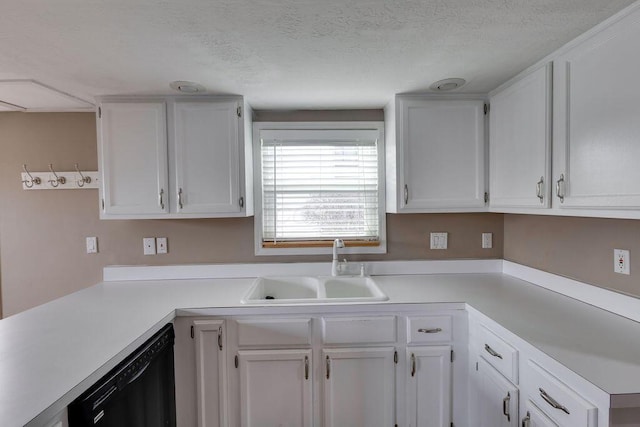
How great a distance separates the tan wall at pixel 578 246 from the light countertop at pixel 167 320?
15cm

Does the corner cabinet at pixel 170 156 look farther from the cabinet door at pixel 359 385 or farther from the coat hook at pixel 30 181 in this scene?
the cabinet door at pixel 359 385

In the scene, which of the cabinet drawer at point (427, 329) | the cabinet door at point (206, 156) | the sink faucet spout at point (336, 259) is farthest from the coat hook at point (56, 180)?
the cabinet drawer at point (427, 329)

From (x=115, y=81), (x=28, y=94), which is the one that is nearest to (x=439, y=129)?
(x=115, y=81)

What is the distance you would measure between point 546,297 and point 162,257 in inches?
96.8

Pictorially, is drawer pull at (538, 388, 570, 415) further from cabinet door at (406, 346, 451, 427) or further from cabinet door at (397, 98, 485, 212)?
cabinet door at (397, 98, 485, 212)

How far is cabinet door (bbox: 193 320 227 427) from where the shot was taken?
158 cm

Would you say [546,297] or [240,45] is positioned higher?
[240,45]

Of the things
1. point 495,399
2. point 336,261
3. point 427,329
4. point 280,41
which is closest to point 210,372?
point 336,261

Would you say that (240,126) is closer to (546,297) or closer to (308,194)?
(308,194)

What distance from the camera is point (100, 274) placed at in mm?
2195

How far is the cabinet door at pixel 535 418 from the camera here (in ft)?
3.62

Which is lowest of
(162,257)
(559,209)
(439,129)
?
(162,257)

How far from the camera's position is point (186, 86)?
1.73 metres

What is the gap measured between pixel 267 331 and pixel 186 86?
56.7 inches
